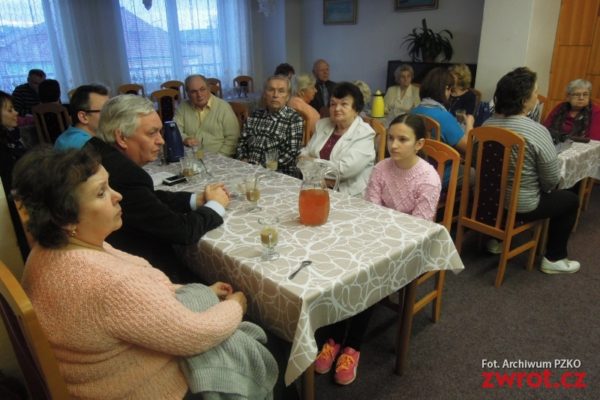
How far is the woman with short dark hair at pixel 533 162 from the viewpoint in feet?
7.16

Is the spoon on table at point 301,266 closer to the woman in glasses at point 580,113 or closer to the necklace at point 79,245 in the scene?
the necklace at point 79,245

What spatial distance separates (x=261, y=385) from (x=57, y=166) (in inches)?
29.1

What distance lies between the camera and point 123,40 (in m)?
5.34

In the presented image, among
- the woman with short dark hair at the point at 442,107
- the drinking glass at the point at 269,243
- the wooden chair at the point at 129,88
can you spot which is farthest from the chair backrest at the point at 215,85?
the drinking glass at the point at 269,243

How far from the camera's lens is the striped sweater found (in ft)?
7.13

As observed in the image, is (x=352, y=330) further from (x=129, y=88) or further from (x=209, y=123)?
(x=129, y=88)

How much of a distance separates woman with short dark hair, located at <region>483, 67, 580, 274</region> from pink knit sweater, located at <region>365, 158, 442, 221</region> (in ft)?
2.36

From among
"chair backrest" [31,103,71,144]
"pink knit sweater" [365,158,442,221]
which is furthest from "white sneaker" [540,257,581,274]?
"chair backrest" [31,103,71,144]

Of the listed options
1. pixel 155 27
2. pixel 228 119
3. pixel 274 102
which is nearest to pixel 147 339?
pixel 274 102

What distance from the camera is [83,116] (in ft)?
7.23

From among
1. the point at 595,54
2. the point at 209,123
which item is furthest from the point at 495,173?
the point at 595,54

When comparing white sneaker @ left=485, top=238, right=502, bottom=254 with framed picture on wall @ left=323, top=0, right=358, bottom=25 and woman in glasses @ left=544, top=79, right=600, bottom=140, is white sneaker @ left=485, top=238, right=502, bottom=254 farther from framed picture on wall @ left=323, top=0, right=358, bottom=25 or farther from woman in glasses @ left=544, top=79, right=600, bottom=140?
framed picture on wall @ left=323, top=0, right=358, bottom=25

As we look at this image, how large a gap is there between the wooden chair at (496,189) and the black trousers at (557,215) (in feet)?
0.25

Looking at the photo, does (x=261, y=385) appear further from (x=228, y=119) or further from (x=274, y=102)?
(x=228, y=119)
